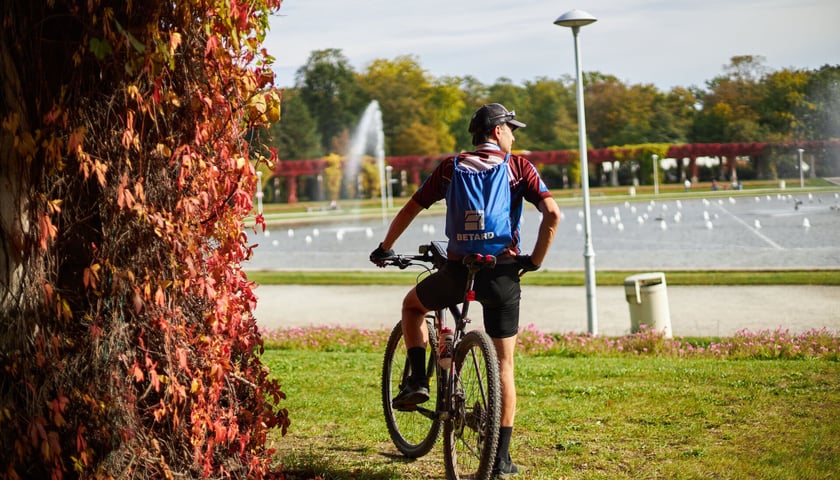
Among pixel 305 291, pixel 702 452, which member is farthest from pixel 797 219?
pixel 702 452

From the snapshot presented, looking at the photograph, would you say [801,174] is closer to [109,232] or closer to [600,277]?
[600,277]

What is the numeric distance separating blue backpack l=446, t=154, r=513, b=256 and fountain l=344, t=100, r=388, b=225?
84265 mm

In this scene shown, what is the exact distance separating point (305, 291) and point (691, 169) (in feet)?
259

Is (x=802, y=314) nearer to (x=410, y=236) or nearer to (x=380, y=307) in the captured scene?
(x=380, y=307)

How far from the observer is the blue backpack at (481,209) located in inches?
174

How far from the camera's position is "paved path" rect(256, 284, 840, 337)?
11.7 metres

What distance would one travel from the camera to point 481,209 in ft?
14.5

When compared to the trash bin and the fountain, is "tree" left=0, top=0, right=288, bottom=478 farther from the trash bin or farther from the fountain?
the fountain

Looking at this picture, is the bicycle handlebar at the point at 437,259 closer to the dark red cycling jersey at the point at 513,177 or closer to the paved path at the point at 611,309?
the dark red cycling jersey at the point at 513,177

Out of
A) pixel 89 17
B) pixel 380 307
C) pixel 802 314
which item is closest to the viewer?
pixel 89 17

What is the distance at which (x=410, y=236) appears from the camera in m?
38.7

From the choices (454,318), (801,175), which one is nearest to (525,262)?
(454,318)

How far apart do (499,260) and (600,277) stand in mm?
13727

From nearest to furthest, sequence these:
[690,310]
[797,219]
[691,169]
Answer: [690,310] → [797,219] → [691,169]
